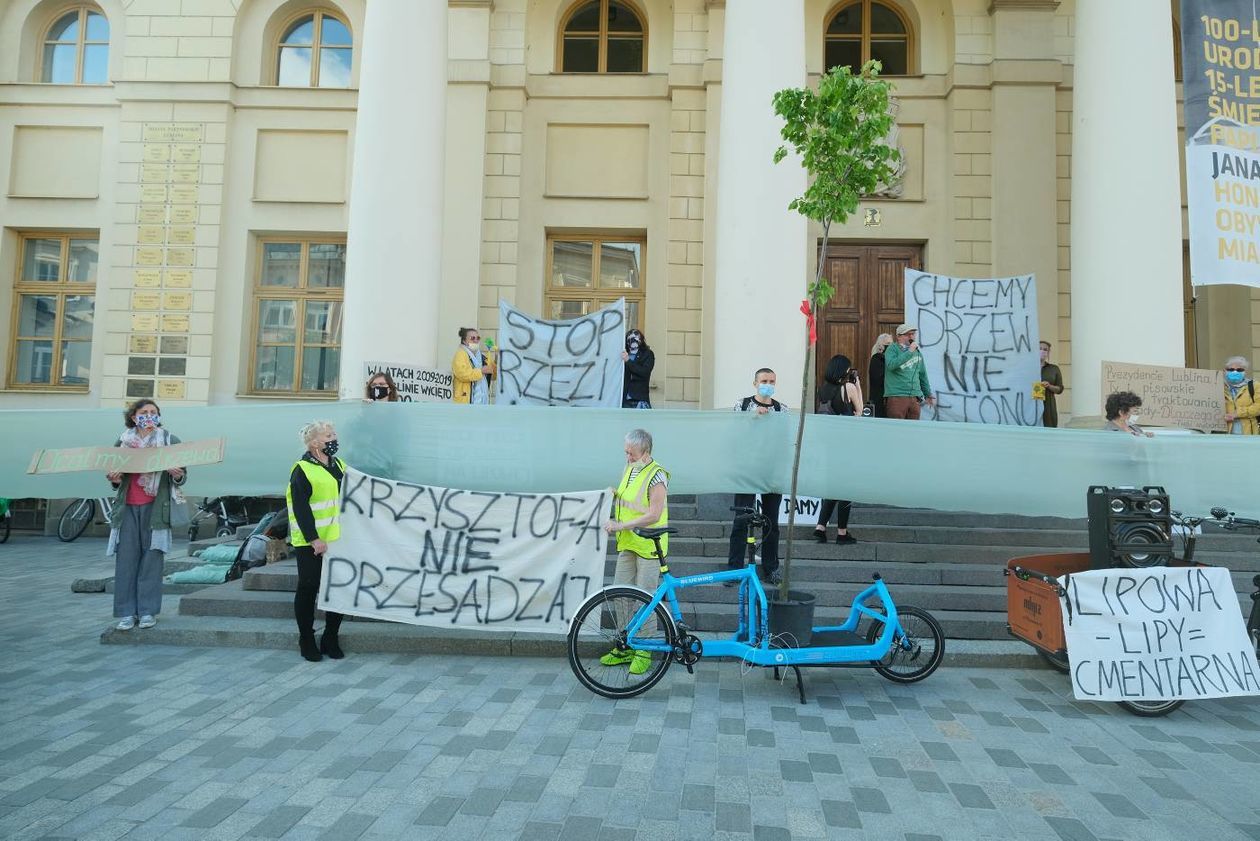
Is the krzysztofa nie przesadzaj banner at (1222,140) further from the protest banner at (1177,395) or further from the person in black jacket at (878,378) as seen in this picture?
the person in black jacket at (878,378)

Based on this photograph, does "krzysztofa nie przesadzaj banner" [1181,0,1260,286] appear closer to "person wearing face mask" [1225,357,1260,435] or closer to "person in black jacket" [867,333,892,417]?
"person wearing face mask" [1225,357,1260,435]

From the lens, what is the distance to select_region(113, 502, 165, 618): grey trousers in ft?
21.7

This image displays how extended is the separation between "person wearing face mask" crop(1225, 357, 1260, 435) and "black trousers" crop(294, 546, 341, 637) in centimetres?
936

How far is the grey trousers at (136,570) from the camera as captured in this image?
6.61 metres

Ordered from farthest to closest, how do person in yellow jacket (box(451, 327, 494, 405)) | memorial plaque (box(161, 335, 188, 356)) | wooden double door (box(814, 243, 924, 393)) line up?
memorial plaque (box(161, 335, 188, 356)) < wooden double door (box(814, 243, 924, 393)) < person in yellow jacket (box(451, 327, 494, 405))

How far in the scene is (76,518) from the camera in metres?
13.3

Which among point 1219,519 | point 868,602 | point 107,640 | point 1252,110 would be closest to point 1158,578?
point 1219,519

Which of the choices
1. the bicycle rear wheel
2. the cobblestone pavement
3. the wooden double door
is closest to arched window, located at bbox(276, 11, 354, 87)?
the wooden double door

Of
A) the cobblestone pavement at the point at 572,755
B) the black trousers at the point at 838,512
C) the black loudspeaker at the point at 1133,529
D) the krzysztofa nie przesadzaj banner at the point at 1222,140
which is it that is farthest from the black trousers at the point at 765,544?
the krzysztofa nie przesadzaj banner at the point at 1222,140

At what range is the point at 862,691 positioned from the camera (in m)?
5.59

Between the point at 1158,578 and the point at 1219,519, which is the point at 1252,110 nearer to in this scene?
the point at 1219,519

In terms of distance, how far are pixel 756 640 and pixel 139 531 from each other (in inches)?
208

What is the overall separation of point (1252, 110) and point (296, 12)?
1493cm

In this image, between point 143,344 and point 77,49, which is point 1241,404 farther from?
point 77,49
